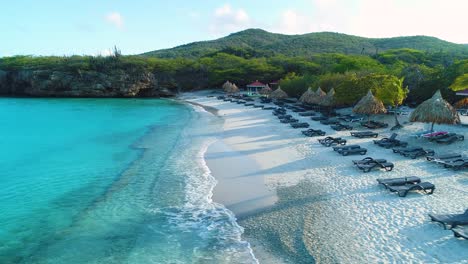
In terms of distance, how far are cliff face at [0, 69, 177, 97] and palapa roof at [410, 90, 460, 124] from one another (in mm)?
62214

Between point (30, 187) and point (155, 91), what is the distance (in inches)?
2418

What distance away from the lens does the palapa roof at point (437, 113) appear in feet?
62.0

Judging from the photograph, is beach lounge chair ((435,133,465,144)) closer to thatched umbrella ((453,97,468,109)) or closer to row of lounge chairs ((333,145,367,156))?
row of lounge chairs ((333,145,367,156))

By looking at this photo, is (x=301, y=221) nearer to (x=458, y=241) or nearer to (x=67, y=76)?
(x=458, y=241)

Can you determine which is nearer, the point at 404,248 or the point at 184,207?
the point at 404,248

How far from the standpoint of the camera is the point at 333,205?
11789mm

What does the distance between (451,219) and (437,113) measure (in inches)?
454

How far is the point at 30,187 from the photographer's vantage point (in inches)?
627

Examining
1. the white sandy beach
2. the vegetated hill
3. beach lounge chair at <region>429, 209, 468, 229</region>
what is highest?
the vegetated hill

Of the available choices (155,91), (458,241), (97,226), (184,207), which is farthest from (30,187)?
(155,91)

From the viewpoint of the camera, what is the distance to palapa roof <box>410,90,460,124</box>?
62.0ft

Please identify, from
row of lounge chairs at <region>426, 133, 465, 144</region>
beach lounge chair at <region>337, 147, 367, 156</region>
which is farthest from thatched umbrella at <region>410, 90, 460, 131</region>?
beach lounge chair at <region>337, 147, 367, 156</region>

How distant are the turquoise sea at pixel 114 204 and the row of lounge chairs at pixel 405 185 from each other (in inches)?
230

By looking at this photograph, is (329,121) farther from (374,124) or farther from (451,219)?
(451,219)
